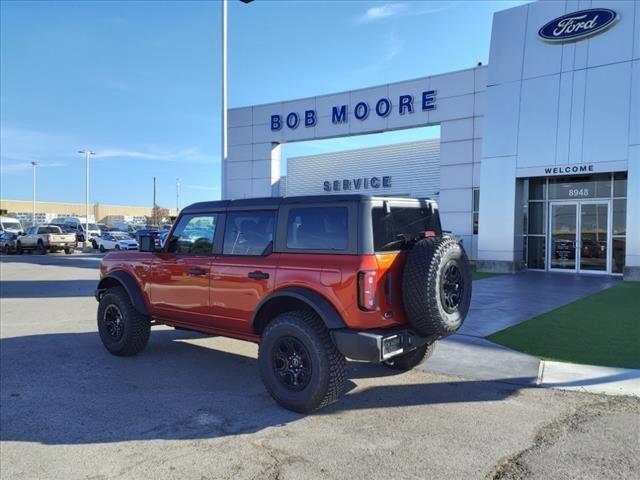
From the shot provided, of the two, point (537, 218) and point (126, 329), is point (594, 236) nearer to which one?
point (537, 218)

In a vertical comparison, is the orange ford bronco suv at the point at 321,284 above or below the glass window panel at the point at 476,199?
below

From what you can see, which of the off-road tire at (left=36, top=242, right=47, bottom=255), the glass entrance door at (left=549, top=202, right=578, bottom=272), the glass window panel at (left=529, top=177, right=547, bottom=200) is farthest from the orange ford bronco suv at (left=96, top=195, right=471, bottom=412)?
the off-road tire at (left=36, top=242, right=47, bottom=255)

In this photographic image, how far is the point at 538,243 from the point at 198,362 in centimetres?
1485

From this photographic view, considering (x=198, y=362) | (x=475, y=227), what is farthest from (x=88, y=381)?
(x=475, y=227)

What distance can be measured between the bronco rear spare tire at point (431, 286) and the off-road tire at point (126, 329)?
386cm

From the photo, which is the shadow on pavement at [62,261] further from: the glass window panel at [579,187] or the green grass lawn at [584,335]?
the green grass lawn at [584,335]

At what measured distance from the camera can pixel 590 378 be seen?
561 centimetres

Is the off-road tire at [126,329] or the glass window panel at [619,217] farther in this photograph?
the glass window panel at [619,217]

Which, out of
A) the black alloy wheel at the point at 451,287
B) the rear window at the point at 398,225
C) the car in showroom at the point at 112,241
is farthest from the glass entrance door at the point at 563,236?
the car in showroom at the point at 112,241

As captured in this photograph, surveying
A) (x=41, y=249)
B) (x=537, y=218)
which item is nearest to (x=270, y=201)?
(x=537, y=218)

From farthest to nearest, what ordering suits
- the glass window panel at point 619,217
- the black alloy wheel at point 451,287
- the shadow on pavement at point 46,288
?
1. the glass window panel at point 619,217
2. the shadow on pavement at point 46,288
3. the black alloy wheel at point 451,287

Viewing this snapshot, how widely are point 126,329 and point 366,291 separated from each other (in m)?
3.81

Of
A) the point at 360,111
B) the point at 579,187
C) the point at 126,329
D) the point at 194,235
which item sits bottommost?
the point at 126,329

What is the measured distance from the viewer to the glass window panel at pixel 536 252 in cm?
1795
